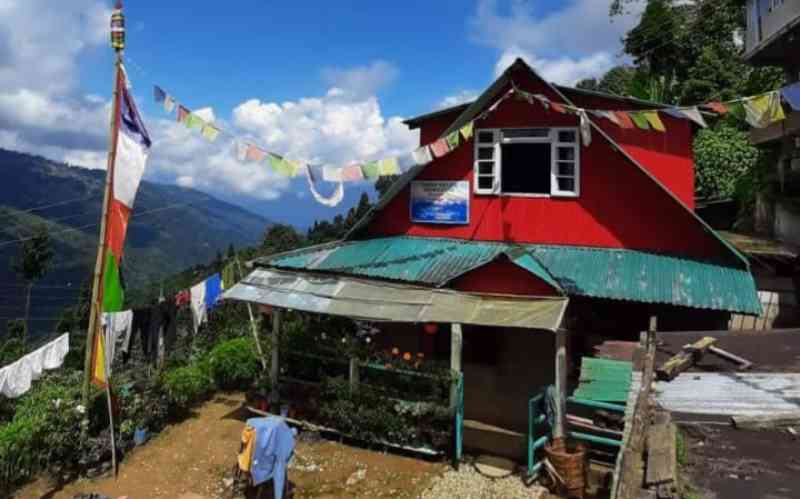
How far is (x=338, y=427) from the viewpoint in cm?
1125

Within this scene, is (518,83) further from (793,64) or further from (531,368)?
(793,64)

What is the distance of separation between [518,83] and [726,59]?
18159 millimetres

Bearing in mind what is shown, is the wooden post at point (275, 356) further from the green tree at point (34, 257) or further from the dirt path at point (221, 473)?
the green tree at point (34, 257)

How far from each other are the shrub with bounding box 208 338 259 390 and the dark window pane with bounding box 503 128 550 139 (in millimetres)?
8655

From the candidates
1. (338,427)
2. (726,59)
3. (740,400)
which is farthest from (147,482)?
(726,59)

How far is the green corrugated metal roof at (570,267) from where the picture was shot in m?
10.1

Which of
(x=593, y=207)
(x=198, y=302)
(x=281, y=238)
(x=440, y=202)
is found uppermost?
(x=281, y=238)

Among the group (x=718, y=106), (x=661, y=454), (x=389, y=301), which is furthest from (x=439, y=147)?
(x=661, y=454)

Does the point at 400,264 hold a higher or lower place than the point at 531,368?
higher

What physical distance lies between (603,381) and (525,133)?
20.5 ft

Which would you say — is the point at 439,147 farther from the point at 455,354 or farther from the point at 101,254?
the point at 101,254

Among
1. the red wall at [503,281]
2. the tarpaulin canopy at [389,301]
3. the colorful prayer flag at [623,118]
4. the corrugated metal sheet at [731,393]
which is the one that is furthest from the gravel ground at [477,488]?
the colorful prayer flag at [623,118]

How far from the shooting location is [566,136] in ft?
40.3

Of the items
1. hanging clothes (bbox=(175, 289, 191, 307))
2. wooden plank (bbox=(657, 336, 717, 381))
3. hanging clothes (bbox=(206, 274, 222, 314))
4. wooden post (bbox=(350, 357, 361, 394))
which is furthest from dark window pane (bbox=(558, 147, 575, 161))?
hanging clothes (bbox=(175, 289, 191, 307))
